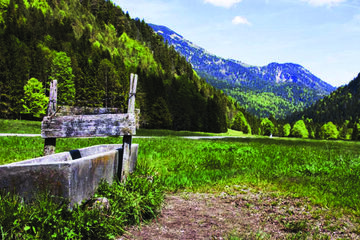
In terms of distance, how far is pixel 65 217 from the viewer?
3.99m

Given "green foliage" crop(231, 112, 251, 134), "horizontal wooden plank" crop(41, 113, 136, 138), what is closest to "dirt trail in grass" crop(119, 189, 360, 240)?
"horizontal wooden plank" crop(41, 113, 136, 138)

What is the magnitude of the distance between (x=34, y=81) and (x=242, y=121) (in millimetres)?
111286

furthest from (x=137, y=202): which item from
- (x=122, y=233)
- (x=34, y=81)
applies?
(x=34, y=81)

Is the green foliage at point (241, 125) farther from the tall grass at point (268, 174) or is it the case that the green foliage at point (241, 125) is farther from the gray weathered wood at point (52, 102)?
the gray weathered wood at point (52, 102)

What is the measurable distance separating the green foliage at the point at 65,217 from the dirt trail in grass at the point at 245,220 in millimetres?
285

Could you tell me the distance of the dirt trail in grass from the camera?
427cm

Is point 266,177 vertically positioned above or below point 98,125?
below

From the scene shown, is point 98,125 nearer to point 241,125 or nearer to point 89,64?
point 89,64

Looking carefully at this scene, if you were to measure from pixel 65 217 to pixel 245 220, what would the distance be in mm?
3151

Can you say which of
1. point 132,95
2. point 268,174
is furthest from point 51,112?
point 268,174

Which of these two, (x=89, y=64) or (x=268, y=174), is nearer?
(x=268, y=174)

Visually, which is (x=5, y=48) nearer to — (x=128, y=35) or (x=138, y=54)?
(x=138, y=54)

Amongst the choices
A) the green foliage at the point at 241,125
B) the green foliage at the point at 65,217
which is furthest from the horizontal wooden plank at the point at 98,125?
the green foliage at the point at 241,125

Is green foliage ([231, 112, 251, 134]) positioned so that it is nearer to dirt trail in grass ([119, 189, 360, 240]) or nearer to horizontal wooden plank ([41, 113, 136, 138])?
dirt trail in grass ([119, 189, 360, 240])
